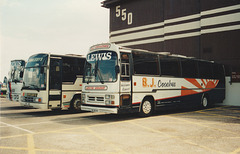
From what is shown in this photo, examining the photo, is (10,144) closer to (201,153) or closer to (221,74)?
(201,153)

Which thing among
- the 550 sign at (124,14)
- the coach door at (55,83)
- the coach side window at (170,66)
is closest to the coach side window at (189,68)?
the coach side window at (170,66)

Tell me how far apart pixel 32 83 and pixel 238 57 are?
14911 mm

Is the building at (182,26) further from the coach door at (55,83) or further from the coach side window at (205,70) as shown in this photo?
the coach door at (55,83)

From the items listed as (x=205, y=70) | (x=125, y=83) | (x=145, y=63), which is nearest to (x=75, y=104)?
(x=125, y=83)

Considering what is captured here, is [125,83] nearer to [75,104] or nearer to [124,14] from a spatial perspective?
[75,104]

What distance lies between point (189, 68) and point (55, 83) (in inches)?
308

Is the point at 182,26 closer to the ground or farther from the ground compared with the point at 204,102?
farther from the ground

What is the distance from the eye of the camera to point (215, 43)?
63.3 ft

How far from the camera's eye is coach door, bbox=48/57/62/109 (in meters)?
11.8

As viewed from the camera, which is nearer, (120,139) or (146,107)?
(120,139)

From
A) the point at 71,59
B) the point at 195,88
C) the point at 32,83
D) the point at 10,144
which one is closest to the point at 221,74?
the point at 195,88

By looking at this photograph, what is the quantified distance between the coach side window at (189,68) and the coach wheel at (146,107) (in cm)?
327

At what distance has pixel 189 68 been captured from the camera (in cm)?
1417

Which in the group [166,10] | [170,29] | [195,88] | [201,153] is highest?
[166,10]
